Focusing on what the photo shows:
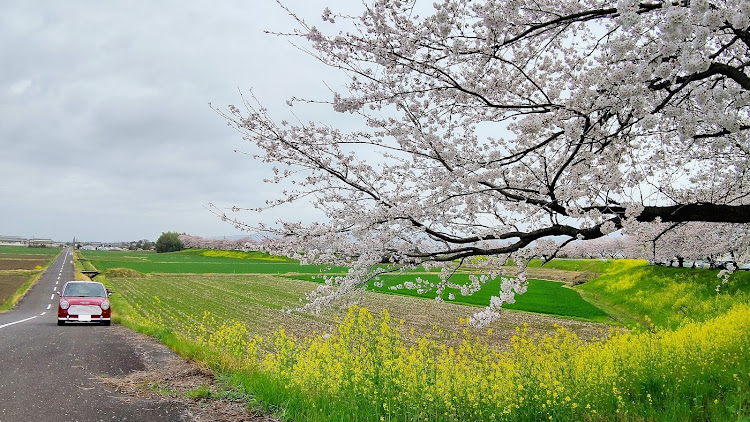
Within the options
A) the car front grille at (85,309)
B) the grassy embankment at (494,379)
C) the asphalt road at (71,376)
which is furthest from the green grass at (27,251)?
the grassy embankment at (494,379)

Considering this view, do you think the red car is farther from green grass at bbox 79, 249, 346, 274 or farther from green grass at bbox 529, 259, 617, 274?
green grass at bbox 529, 259, 617, 274

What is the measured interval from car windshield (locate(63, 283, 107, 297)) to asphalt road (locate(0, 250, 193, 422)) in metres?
2.86

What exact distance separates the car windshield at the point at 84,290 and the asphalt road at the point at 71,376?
2.86m

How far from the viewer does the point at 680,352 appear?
745 cm

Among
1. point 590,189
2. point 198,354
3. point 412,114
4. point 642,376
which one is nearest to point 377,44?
point 412,114

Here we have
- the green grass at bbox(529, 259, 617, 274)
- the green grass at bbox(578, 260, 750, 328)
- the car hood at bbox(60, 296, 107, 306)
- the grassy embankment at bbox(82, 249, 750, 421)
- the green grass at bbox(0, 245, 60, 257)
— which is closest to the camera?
the grassy embankment at bbox(82, 249, 750, 421)

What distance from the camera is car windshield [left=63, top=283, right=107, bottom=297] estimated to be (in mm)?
15430

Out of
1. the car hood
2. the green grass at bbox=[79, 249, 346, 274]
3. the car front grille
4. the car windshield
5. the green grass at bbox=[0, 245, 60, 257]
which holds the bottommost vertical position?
the green grass at bbox=[79, 249, 346, 274]

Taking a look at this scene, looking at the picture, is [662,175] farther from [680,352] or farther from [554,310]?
[554,310]

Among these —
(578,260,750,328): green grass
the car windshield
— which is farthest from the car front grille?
(578,260,750,328): green grass

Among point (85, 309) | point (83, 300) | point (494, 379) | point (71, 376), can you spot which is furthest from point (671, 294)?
point (71, 376)

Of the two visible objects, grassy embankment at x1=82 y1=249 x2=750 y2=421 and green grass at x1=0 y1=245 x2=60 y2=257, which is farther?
green grass at x1=0 y1=245 x2=60 y2=257

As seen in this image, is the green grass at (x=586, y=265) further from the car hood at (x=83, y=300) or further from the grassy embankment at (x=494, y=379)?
the car hood at (x=83, y=300)

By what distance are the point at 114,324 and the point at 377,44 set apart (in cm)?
1451
